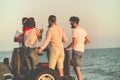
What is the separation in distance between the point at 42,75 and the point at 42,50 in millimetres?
754

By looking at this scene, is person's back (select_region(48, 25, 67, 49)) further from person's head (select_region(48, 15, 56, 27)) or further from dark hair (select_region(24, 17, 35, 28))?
dark hair (select_region(24, 17, 35, 28))

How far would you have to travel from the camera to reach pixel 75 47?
34.3 feet

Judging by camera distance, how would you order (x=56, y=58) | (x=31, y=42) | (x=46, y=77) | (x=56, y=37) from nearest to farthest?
(x=46, y=77) → (x=31, y=42) → (x=56, y=58) → (x=56, y=37)

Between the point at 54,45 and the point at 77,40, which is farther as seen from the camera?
the point at 77,40

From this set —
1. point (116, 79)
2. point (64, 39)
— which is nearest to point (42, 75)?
point (64, 39)

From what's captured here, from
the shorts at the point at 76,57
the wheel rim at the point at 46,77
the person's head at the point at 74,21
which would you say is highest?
the person's head at the point at 74,21

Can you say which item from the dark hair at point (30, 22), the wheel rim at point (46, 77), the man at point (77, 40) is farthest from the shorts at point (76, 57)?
the dark hair at point (30, 22)

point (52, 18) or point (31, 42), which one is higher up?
point (52, 18)

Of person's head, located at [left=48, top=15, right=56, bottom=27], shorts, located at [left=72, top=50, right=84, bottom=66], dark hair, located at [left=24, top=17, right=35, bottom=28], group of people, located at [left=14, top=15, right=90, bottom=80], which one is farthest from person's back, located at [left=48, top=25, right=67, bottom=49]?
shorts, located at [left=72, top=50, right=84, bottom=66]

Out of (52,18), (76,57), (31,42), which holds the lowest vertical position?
(76,57)

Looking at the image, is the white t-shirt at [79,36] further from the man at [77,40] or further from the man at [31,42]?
the man at [31,42]

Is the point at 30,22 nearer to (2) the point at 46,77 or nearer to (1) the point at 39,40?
(1) the point at 39,40

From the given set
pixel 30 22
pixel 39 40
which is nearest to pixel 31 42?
pixel 39 40

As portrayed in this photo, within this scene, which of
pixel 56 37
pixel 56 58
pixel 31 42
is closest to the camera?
pixel 31 42
